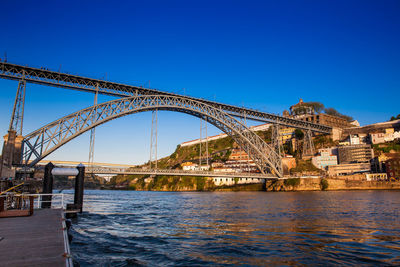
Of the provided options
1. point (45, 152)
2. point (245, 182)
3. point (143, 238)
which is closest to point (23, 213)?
point (143, 238)

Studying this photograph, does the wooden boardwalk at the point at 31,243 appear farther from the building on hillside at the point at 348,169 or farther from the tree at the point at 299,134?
the tree at the point at 299,134

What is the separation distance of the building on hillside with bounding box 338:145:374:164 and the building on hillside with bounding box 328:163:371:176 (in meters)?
1.97

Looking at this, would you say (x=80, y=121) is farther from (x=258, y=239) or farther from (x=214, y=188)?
(x=214, y=188)

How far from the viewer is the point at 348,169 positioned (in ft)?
198

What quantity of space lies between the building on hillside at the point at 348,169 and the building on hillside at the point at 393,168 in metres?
5.78

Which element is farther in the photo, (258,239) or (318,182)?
(318,182)

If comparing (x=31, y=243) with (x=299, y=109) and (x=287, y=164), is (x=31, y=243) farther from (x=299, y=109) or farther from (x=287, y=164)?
(x=299, y=109)

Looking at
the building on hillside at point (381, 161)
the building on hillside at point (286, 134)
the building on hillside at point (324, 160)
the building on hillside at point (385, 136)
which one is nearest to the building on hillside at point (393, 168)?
the building on hillside at point (381, 161)

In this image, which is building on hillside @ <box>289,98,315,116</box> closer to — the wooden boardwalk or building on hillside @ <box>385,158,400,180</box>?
building on hillside @ <box>385,158,400,180</box>

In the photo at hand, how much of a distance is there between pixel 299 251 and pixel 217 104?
130 ft

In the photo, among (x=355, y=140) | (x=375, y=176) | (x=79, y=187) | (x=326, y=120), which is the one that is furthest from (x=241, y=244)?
(x=326, y=120)

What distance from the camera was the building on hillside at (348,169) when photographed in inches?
2327

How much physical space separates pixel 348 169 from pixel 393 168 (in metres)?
9.27

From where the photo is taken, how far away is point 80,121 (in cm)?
3097
